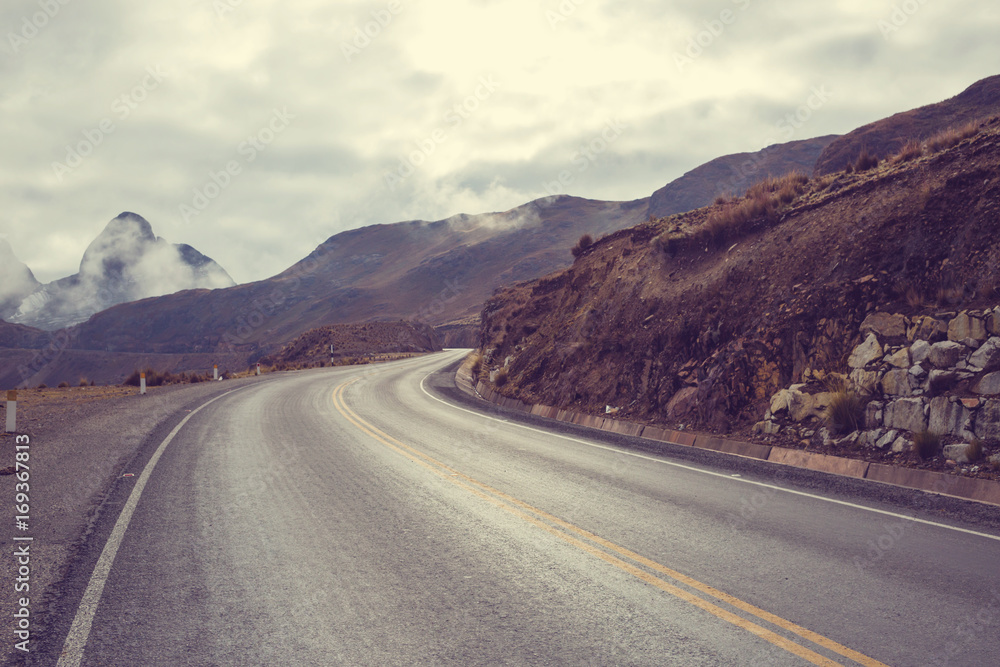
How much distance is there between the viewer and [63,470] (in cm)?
837

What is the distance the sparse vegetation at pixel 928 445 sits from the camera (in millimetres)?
8047

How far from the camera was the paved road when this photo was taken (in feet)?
11.2

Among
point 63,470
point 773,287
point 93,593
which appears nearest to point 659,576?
point 93,593

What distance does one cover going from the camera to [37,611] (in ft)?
12.9

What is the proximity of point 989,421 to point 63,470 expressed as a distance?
42.1 ft

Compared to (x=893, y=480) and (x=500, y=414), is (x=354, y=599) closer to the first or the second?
(x=893, y=480)

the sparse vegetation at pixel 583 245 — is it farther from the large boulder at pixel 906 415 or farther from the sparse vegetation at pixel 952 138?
the large boulder at pixel 906 415

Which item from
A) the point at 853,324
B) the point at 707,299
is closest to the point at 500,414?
the point at 707,299

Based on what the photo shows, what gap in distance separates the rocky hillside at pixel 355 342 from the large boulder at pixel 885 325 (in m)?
57.1

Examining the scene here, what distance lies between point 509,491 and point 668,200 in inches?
6953

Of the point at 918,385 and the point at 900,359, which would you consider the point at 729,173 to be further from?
the point at 918,385

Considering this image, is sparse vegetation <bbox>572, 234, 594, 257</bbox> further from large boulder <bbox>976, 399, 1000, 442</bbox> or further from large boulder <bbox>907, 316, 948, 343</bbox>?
large boulder <bbox>976, 399, 1000, 442</bbox>

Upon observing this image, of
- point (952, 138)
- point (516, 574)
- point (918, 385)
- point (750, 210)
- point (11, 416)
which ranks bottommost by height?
point (516, 574)

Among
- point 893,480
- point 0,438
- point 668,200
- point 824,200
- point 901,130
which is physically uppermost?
point 668,200
